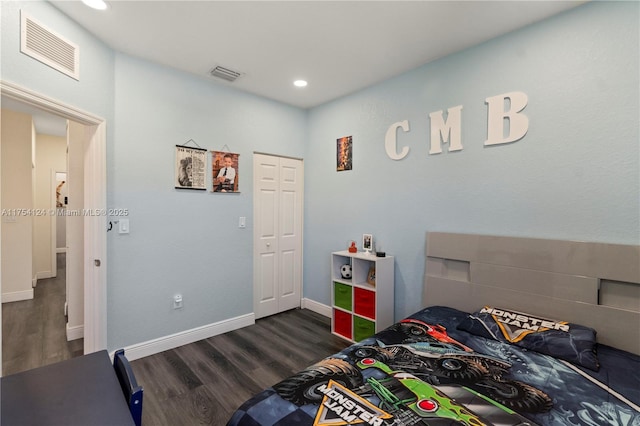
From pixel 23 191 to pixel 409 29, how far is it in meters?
5.67

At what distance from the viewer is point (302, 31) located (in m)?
2.24

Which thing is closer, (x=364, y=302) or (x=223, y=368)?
(x=223, y=368)

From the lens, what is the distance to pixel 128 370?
3.64 ft

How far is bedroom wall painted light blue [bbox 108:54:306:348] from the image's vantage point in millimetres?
2586

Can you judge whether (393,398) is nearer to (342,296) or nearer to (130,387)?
(130,387)

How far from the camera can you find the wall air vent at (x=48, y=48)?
1745mm

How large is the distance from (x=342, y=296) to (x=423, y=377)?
1728 millimetres

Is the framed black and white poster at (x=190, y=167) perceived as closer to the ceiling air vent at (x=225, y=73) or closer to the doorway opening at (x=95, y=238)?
the doorway opening at (x=95, y=238)

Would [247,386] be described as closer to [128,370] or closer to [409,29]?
[128,370]

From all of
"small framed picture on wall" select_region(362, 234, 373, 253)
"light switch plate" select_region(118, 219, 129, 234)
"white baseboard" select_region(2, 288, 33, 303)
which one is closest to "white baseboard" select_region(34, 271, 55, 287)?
"white baseboard" select_region(2, 288, 33, 303)

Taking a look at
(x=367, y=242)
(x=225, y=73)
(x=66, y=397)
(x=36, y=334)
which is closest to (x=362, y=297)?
(x=367, y=242)

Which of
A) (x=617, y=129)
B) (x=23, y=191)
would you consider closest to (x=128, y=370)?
(x=617, y=129)

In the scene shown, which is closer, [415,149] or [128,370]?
[128,370]

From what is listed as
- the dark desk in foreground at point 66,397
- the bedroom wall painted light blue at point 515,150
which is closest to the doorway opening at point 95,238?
the dark desk in foreground at point 66,397
